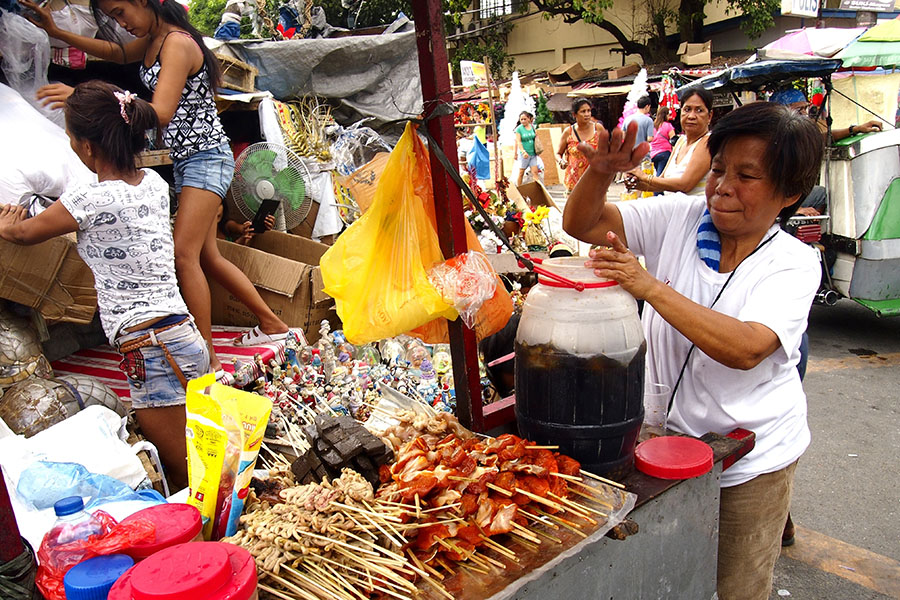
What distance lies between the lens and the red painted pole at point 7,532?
4.02 feet

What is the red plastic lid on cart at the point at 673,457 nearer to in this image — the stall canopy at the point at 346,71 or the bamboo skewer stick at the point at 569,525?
the bamboo skewer stick at the point at 569,525

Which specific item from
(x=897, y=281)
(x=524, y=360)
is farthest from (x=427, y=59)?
(x=897, y=281)

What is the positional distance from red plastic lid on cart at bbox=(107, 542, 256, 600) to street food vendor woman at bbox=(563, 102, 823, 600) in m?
1.15

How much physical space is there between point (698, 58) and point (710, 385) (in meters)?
19.8

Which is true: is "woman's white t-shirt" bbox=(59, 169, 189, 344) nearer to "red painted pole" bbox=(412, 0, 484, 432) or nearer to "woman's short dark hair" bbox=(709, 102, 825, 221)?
"red painted pole" bbox=(412, 0, 484, 432)

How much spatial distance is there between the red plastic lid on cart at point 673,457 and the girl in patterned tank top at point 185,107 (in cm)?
260

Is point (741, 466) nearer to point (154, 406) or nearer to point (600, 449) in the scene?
point (600, 449)

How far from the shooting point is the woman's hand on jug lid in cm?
170

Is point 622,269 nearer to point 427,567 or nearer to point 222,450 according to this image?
point 427,567

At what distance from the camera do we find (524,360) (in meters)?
1.77

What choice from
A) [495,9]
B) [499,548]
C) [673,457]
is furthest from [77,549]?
[495,9]

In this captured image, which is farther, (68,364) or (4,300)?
(68,364)

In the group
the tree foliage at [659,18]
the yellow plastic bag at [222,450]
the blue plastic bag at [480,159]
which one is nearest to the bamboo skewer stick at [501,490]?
the yellow plastic bag at [222,450]

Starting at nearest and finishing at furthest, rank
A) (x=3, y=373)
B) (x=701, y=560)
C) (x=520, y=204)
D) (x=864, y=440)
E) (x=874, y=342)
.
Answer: (x=701, y=560) → (x=3, y=373) → (x=864, y=440) → (x=874, y=342) → (x=520, y=204)
